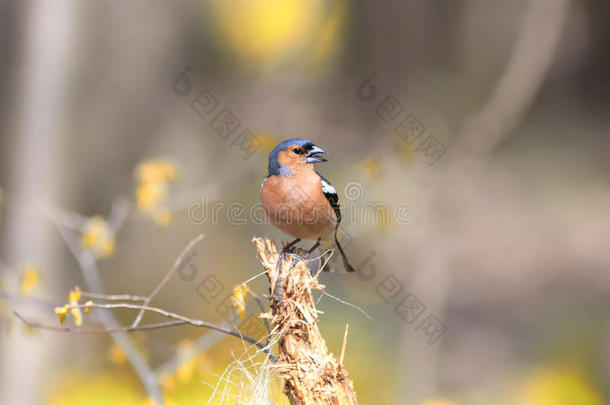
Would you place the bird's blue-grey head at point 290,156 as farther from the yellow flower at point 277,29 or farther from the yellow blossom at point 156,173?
the yellow flower at point 277,29

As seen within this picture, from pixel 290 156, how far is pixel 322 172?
11.3ft

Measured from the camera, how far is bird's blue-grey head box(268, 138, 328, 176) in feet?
15.0

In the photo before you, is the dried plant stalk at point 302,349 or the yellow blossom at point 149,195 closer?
the dried plant stalk at point 302,349

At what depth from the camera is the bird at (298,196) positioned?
4.28 meters

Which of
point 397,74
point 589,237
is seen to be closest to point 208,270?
point 397,74

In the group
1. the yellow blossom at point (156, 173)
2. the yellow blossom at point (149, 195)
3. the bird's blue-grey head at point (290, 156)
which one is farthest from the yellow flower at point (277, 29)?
the bird's blue-grey head at point (290, 156)

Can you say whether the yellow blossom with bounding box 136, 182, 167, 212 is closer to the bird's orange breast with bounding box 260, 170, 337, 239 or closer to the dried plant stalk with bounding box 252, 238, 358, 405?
the bird's orange breast with bounding box 260, 170, 337, 239

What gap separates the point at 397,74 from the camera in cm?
1363

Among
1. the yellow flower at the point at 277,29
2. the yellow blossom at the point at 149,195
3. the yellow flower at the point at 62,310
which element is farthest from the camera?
the yellow flower at the point at 277,29

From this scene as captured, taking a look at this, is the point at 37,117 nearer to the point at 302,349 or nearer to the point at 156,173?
the point at 156,173

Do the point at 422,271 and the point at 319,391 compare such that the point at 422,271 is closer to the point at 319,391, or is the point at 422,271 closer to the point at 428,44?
the point at 428,44

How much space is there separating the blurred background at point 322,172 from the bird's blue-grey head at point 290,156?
2.02ft

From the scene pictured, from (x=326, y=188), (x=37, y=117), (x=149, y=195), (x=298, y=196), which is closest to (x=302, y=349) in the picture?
(x=298, y=196)

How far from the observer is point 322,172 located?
8.01 m
